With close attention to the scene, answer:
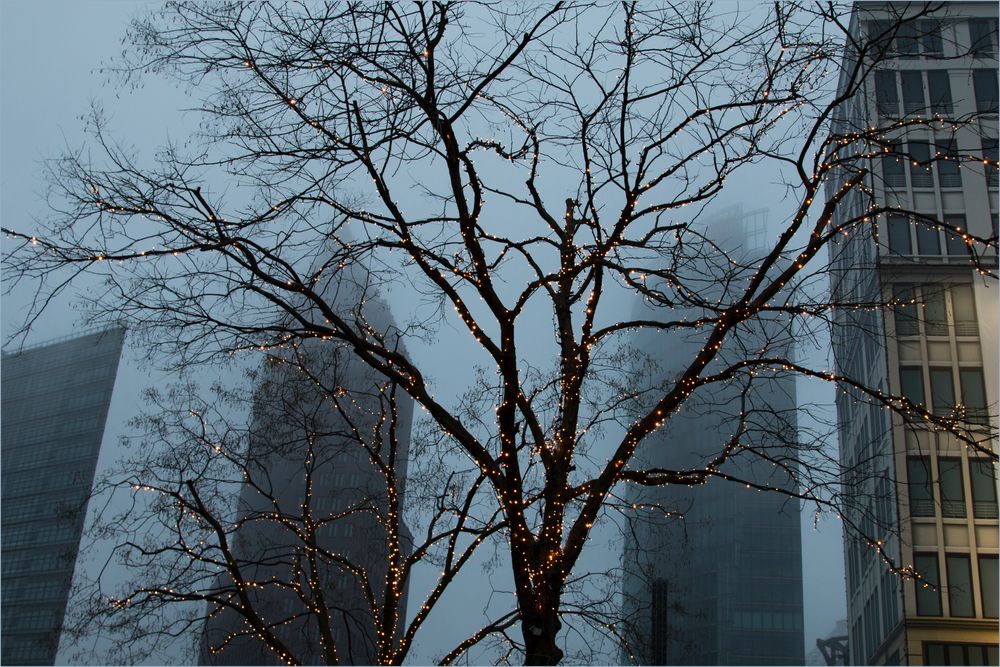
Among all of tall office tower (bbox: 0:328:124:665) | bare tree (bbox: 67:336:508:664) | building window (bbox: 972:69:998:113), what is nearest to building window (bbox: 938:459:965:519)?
building window (bbox: 972:69:998:113)

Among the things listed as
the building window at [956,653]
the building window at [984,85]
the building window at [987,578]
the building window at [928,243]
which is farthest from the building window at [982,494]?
the building window at [984,85]

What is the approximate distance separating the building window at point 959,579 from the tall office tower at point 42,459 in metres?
65.2

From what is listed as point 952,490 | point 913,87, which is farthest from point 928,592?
point 913,87

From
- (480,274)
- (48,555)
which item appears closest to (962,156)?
(480,274)

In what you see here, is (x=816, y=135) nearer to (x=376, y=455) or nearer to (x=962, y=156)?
(x=962, y=156)

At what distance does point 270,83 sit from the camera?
213 inches

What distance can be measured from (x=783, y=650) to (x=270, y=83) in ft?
232

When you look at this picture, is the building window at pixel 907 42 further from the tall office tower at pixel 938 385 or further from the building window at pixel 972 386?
the building window at pixel 972 386

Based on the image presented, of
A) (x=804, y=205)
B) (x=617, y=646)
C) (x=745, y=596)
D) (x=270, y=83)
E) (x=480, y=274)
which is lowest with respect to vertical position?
(x=617, y=646)

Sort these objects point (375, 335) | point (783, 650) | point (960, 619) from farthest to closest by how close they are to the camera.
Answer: point (783, 650) < point (960, 619) < point (375, 335)

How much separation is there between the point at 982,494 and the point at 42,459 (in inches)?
3175

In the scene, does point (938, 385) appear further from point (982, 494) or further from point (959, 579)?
point (959, 579)

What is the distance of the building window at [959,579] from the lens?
21.9 meters

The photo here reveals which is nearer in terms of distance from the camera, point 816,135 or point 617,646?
point 816,135
